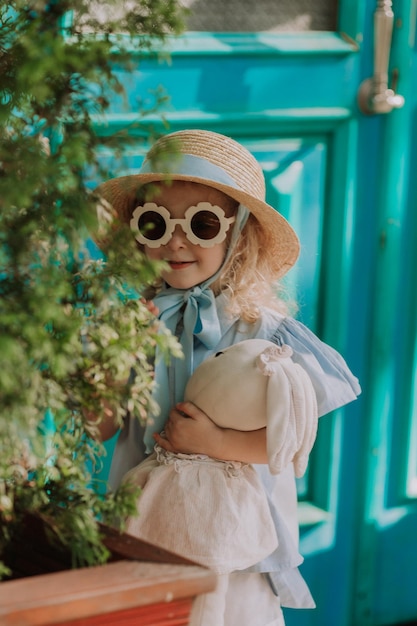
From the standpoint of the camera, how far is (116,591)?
1.10 meters

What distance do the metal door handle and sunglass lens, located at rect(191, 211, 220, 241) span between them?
2.68ft

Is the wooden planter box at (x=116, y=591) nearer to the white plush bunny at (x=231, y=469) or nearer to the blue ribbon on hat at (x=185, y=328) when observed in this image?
the white plush bunny at (x=231, y=469)

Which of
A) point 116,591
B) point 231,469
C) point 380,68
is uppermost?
point 380,68

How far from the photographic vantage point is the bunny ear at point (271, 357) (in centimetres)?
160

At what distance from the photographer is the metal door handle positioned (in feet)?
7.78

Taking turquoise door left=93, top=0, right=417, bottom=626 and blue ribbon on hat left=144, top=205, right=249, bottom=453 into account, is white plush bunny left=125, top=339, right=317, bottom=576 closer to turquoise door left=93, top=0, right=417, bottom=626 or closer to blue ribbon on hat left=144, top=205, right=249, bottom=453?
blue ribbon on hat left=144, top=205, right=249, bottom=453

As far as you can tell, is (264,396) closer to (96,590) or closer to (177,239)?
(177,239)

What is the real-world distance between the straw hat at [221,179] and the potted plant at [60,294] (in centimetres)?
44

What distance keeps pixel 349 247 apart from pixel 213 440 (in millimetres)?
897

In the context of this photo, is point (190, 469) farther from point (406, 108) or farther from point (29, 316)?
point (406, 108)

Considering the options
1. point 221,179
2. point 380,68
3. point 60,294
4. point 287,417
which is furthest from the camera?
point 380,68

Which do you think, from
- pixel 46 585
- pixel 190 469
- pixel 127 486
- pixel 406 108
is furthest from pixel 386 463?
pixel 46 585

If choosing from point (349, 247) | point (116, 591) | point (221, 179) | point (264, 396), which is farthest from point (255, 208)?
point (116, 591)

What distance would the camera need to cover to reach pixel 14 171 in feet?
3.64
